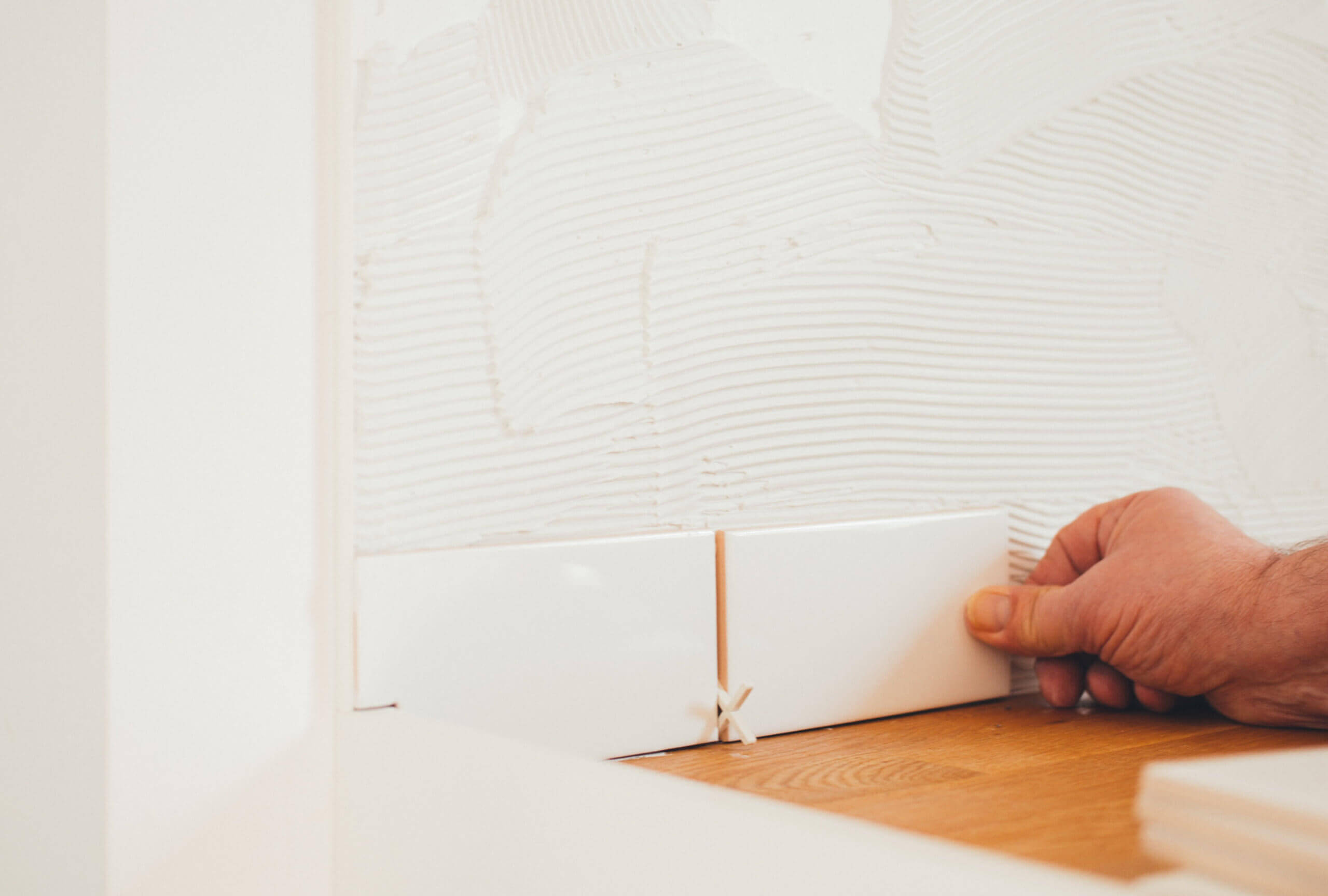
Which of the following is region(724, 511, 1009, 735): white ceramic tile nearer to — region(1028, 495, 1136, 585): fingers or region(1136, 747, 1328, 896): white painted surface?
region(1028, 495, 1136, 585): fingers

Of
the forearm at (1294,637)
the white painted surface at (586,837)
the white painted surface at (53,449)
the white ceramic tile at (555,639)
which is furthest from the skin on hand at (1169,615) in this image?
the white painted surface at (53,449)

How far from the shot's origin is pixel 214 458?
14.3 inches

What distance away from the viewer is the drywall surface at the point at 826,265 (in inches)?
16.0

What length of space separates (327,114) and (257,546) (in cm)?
18

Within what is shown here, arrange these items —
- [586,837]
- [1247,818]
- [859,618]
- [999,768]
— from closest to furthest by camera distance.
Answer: [1247,818], [586,837], [999,768], [859,618]

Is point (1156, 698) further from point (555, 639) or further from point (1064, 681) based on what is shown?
point (555, 639)

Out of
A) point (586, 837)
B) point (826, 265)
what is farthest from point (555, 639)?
point (826, 265)

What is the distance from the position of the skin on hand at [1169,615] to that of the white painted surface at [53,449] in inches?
16.9

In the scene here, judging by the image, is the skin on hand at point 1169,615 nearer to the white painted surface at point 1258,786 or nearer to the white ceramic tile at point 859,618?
the white ceramic tile at point 859,618

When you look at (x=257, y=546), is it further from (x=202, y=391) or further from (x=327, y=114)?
(x=327, y=114)

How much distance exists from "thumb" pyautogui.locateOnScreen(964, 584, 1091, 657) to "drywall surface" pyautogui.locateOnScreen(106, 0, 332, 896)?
1.14ft

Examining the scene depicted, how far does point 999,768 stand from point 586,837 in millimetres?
195

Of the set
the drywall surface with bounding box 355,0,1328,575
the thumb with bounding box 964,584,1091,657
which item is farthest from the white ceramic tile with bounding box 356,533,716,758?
the thumb with bounding box 964,584,1091,657

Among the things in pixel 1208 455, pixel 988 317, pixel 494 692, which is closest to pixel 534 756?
pixel 494 692
